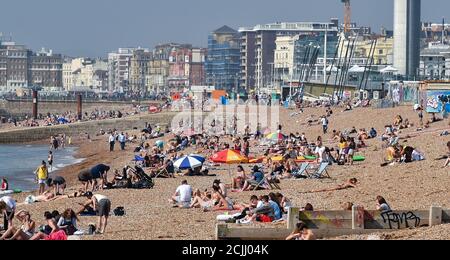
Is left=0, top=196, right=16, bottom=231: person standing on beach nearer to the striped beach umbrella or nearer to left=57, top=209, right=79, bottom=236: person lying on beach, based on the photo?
left=57, top=209, right=79, bottom=236: person lying on beach

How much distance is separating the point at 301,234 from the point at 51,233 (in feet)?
10.8

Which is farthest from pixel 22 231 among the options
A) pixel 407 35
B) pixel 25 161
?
pixel 407 35

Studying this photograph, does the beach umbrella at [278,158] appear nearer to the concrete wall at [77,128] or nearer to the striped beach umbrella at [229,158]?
the striped beach umbrella at [229,158]

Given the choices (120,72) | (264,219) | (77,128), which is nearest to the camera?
(264,219)

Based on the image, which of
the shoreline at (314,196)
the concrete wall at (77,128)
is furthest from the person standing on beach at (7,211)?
the concrete wall at (77,128)

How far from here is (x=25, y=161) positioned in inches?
1628

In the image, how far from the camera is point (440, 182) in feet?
55.2

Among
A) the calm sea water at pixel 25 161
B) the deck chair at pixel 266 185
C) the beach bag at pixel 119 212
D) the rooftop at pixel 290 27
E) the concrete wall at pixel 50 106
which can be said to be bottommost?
the calm sea water at pixel 25 161

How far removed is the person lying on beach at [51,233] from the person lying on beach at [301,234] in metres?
2.60

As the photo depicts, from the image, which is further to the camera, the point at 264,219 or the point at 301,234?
the point at 264,219

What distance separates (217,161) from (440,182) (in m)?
9.94

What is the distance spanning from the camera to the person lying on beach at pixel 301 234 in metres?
10.5

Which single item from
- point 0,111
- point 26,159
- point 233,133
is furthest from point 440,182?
point 0,111

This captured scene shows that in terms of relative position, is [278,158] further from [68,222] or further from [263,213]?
[68,222]
